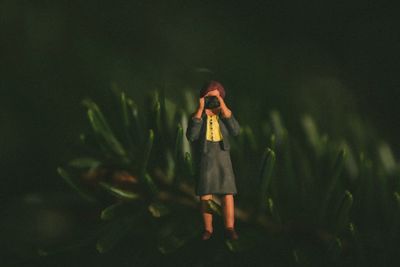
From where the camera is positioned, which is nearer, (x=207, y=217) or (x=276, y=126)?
(x=207, y=217)

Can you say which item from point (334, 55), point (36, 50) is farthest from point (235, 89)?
point (36, 50)

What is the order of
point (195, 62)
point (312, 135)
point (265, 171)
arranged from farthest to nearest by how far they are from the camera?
point (195, 62), point (312, 135), point (265, 171)

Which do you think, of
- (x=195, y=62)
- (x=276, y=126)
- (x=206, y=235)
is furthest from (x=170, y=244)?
(x=195, y=62)

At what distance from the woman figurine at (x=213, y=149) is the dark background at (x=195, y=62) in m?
0.20

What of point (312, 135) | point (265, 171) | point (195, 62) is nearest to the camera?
point (265, 171)

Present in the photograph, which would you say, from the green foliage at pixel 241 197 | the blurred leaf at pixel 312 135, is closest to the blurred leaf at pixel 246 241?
the green foliage at pixel 241 197

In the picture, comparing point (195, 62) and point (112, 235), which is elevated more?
point (195, 62)

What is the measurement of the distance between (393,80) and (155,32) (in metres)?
0.27

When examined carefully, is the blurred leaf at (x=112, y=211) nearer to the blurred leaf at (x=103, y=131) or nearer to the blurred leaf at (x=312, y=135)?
the blurred leaf at (x=103, y=131)

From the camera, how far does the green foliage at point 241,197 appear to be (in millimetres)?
386

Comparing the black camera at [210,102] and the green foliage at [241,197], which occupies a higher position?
the black camera at [210,102]

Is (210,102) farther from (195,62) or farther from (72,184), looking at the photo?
(195,62)

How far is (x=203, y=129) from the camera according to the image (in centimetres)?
38

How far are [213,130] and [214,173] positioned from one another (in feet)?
0.10
